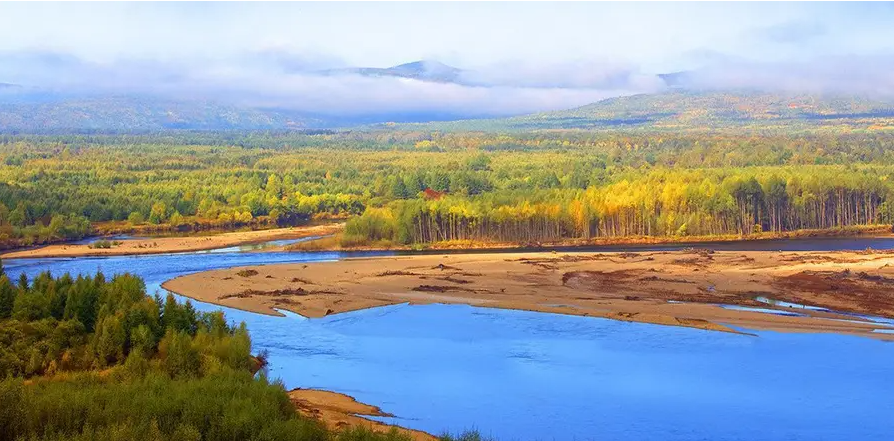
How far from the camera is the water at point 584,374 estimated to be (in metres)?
30.9

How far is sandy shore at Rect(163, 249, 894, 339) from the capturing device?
160 ft

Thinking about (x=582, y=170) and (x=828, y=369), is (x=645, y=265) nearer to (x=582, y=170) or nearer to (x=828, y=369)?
(x=828, y=369)

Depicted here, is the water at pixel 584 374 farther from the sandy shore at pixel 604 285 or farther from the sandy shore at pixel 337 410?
the sandy shore at pixel 604 285

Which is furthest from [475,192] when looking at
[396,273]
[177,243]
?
[396,273]

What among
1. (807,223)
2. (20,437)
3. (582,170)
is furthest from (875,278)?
(582,170)

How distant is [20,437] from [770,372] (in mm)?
26207

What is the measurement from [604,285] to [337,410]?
1174 inches

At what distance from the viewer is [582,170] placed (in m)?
133

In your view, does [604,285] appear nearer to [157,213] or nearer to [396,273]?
[396,273]

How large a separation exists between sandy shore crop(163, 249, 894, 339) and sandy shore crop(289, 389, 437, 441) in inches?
678

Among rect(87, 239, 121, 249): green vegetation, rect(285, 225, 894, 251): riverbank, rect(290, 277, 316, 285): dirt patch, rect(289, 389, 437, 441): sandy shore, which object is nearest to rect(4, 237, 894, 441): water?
rect(289, 389, 437, 441): sandy shore

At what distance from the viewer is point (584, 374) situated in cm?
3706

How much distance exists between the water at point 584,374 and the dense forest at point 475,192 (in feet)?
123

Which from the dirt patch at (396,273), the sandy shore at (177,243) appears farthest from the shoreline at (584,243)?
the dirt patch at (396,273)
